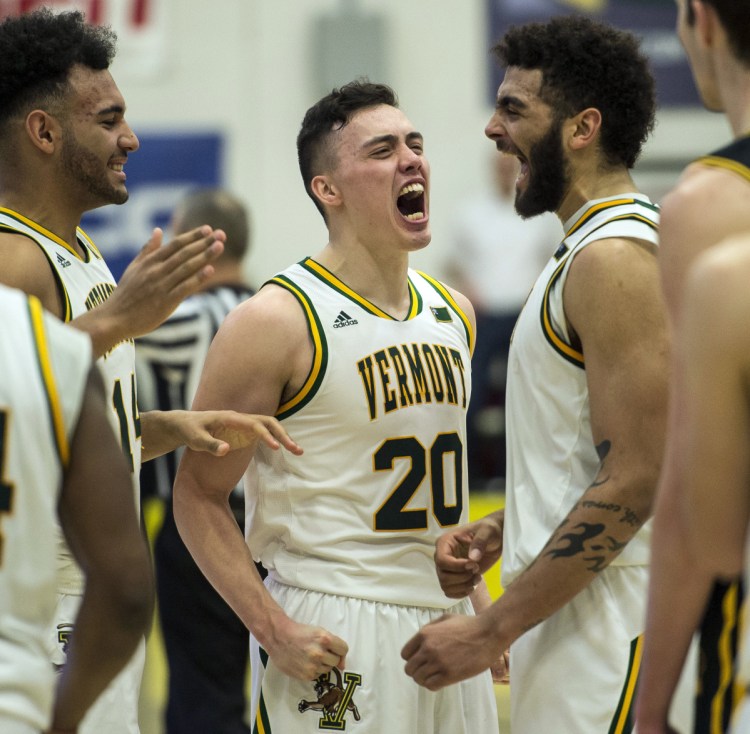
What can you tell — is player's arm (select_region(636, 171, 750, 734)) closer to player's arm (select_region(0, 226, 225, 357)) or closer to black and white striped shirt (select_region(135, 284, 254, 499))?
player's arm (select_region(0, 226, 225, 357))

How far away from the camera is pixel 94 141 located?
12.8ft

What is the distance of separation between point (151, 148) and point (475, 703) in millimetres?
8951

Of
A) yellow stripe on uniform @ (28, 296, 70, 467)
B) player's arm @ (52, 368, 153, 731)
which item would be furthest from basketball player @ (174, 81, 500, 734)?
yellow stripe on uniform @ (28, 296, 70, 467)

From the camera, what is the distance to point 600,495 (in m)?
3.24

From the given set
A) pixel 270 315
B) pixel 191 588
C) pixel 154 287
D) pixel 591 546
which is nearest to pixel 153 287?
pixel 154 287

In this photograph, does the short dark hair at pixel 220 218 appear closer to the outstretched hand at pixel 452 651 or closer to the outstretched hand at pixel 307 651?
the outstretched hand at pixel 307 651

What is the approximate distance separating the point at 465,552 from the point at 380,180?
129 centimetres

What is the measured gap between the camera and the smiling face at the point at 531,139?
3.73 meters

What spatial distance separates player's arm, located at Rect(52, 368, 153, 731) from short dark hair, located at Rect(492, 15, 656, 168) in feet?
6.20

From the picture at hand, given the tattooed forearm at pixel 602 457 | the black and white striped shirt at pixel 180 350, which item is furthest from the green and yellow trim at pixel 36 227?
the black and white striped shirt at pixel 180 350

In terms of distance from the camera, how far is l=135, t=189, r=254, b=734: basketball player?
6.45 meters

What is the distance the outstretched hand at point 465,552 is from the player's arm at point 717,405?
1410 mm

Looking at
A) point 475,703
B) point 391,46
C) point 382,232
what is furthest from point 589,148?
point 391,46

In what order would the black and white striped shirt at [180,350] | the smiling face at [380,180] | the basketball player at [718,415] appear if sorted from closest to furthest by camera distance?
the basketball player at [718,415]
the smiling face at [380,180]
the black and white striped shirt at [180,350]
